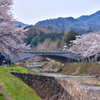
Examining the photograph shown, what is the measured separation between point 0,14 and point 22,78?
23.7 feet

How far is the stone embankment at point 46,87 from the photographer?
47.2ft

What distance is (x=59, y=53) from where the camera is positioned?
74188 mm

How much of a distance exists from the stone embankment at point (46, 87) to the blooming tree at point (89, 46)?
33.2 metres

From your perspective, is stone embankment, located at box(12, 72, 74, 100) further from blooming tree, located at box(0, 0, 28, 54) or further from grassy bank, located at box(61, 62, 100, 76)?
grassy bank, located at box(61, 62, 100, 76)

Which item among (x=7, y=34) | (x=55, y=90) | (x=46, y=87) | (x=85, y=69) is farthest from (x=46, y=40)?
(x=55, y=90)

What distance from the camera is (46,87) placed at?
637 inches

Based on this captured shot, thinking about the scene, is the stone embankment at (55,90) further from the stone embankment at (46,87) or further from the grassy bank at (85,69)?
the grassy bank at (85,69)

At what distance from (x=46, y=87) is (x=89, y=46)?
144 feet

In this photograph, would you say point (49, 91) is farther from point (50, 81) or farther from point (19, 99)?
point (19, 99)

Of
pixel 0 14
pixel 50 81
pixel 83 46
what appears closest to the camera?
pixel 50 81

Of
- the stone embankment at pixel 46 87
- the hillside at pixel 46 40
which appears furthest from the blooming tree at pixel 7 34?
the hillside at pixel 46 40

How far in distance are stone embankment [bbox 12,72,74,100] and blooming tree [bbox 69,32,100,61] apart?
3324 cm

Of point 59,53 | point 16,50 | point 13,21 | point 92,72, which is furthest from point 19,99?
point 59,53

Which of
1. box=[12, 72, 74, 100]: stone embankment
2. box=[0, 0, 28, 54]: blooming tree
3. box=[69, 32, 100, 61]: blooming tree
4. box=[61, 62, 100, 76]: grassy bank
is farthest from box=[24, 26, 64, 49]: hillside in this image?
box=[12, 72, 74, 100]: stone embankment
